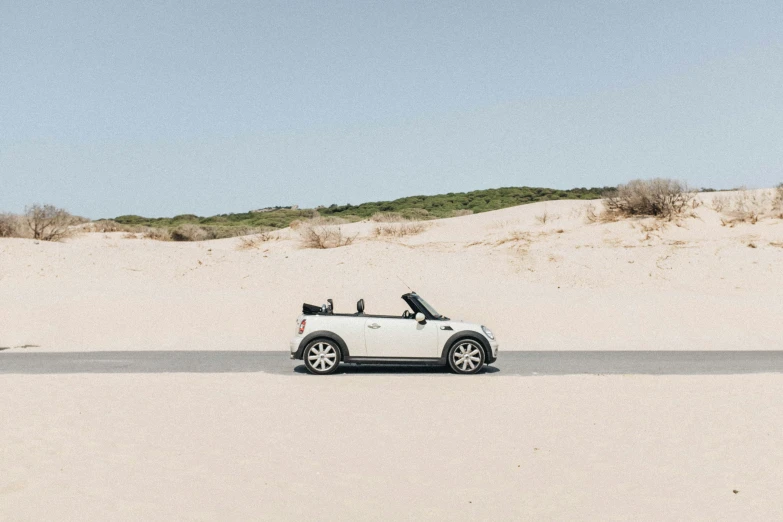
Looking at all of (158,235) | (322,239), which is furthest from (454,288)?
(158,235)

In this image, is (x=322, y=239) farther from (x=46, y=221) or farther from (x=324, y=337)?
(x=324, y=337)

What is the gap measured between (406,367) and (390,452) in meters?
6.45

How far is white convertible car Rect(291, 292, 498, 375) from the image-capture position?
12844 millimetres

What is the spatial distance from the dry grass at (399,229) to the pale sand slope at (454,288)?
8.84 meters

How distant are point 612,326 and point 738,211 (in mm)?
23522

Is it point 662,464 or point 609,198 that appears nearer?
point 662,464

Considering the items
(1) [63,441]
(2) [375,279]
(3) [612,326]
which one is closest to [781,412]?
(1) [63,441]

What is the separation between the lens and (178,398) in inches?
408

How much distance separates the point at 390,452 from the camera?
301 inches

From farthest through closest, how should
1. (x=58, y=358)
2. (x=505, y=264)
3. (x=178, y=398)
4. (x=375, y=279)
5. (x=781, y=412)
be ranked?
(x=505, y=264), (x=375, y=279), (x=58, y=358), (x=178, y=398), (x=781, y=412)

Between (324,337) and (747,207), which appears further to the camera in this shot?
(747,207)

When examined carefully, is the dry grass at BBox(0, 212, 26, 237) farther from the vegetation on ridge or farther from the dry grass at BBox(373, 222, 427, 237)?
the vegetation on ridge

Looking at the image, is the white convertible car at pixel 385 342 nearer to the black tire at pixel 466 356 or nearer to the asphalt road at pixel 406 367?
the black tire at pixel 466 356

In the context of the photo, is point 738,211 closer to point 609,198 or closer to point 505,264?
point 609,198
